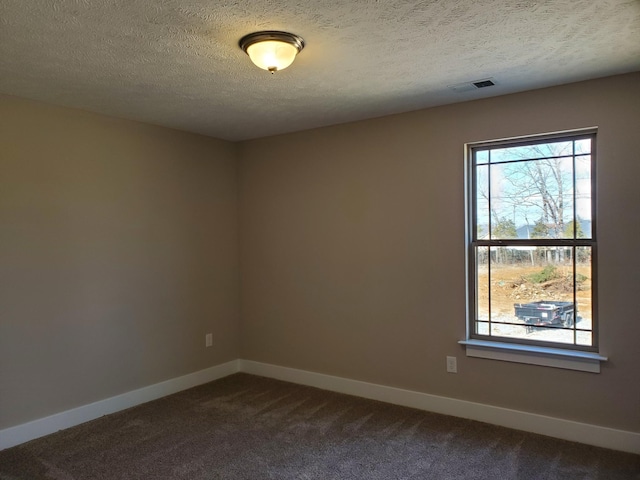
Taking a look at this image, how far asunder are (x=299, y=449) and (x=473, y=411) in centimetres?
133

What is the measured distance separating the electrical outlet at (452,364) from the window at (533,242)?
216mm

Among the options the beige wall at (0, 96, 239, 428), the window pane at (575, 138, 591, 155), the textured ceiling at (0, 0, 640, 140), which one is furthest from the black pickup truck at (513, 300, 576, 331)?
the beige wall at (0, 96, 239, 428)

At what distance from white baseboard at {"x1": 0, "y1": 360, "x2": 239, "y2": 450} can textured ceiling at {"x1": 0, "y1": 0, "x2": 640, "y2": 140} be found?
88.1 inches

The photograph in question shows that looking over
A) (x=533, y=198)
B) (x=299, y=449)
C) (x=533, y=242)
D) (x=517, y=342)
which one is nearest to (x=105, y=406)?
(x=299, y=449)

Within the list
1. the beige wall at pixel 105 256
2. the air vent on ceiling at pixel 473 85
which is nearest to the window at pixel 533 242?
the air vent on ceiling at pixel 473 85

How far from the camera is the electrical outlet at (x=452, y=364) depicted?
11.5ft

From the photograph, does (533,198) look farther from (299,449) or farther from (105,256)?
(105,256)

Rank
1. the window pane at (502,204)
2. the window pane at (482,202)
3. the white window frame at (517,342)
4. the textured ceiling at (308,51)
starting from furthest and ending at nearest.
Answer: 1. the window pane at (482,202)
2. the window pane at (502,204)
3. the white window frame at (517,342)
4. the textured ceiling at (308,51)

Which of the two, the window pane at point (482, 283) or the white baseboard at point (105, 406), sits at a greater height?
the window pane at point (482, 283)

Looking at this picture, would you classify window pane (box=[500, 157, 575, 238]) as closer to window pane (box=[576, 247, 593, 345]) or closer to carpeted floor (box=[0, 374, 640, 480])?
window pane (box=[576, 247, 593, 345])

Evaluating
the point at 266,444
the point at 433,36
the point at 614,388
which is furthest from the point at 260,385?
the point at 433,36

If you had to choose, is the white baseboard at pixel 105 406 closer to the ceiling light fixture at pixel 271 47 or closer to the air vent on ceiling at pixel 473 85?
the ceiling light fixture at pixel 271 47

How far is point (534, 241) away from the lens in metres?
3.26

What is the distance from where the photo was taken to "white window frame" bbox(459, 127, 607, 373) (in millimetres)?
3025
